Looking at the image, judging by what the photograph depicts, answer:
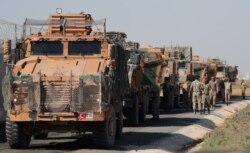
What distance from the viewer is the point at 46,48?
17.7 m

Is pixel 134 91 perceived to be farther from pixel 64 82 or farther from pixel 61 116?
pixel 61 116

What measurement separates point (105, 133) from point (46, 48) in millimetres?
2985

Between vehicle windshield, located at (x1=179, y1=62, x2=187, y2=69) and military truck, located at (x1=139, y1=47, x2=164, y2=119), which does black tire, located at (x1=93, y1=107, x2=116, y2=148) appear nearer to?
military truck, located at (x1=139, y1=47, x2=164, y2=119)

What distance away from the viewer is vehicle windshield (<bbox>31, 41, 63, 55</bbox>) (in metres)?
17.7

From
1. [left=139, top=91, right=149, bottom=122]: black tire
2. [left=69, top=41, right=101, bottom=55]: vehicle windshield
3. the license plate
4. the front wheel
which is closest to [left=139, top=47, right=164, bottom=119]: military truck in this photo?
[left=139, top=91, right=149, bottom=122]: black tire

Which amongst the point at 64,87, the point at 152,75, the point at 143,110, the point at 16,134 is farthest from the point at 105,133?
the point at 152,75

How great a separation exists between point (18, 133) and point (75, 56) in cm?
252

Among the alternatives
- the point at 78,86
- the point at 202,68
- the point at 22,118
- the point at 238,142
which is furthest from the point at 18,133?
the point at 202,68

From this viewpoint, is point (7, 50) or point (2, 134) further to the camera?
point (2, 134)

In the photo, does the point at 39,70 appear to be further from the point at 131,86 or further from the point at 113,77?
the point at 131,86

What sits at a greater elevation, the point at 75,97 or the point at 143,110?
the point at 75,97

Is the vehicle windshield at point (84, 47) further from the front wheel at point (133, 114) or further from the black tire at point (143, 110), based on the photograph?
the black tire at point (143, 110)

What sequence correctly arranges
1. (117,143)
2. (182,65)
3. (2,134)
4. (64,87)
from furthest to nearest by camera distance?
(182,65)
(2,134)
(117,143)
(64,87)

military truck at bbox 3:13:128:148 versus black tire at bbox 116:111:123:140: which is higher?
military truck at bbox 3:13:128:148
